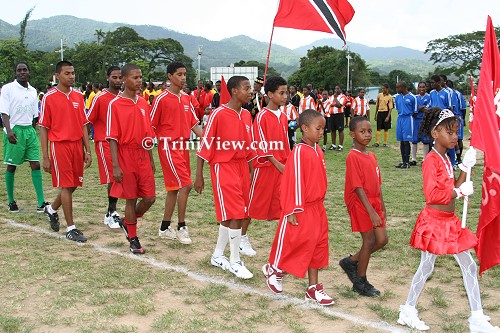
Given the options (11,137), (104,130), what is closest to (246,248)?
(104,130)

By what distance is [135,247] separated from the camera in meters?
6.15

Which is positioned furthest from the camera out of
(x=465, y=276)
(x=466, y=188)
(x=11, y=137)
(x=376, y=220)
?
(x=11, y=137)

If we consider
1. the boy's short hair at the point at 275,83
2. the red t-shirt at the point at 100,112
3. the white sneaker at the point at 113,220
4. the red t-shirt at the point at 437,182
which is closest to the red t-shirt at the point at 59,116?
the red t-shirt at the point at 100,112

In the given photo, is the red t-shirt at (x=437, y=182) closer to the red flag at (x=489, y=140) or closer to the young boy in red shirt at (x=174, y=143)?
the red flag at (x=489, y=140)

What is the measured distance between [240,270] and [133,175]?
1.77 metres

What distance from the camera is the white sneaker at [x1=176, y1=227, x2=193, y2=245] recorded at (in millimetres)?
6566

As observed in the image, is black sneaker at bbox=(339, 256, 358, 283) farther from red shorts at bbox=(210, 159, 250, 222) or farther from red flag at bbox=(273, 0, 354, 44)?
red flag at bbox=(273, 0, 354, 44)

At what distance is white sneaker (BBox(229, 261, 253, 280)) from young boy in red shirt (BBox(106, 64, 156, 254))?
4.15 ft

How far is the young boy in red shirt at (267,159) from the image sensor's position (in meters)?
5.99

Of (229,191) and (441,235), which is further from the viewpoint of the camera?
(229,191)

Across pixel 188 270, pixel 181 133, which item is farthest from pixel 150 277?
pixel 181 133

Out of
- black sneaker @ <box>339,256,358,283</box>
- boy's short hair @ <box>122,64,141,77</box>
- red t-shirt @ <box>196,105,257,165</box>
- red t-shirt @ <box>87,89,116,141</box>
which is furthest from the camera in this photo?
red t-shirt @ <box>87,89,116,141</box>

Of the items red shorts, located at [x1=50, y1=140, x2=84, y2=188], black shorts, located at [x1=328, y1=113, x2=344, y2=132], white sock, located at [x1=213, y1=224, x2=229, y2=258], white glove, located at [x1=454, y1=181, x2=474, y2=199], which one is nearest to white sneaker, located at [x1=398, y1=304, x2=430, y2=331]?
white glove, located at [x1=454, y1=181, x2=474, y2=199]

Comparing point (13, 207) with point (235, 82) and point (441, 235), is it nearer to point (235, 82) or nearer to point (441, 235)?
point (235, 82)
